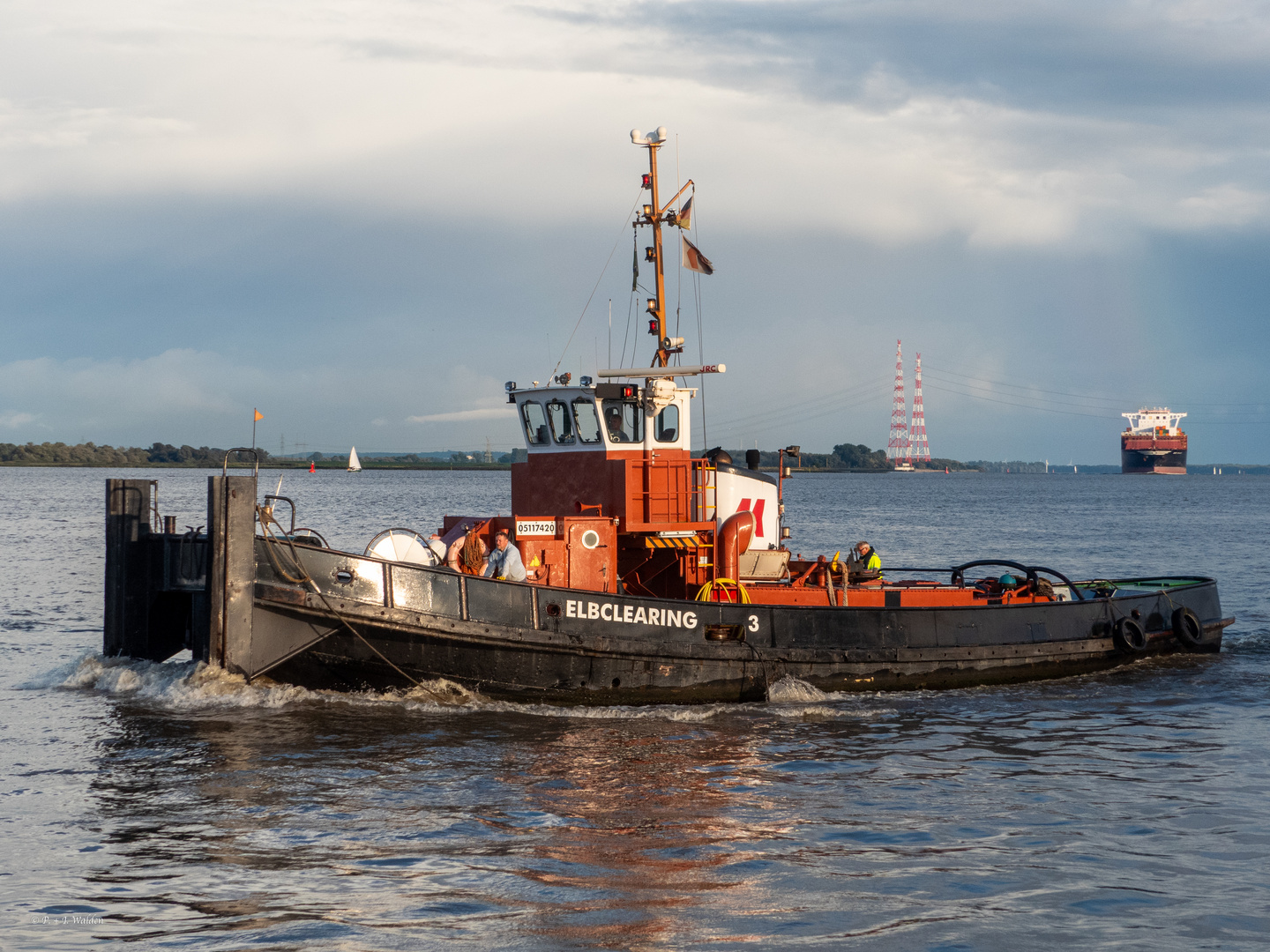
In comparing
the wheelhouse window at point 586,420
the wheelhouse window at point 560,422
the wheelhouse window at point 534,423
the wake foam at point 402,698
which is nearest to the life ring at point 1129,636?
the wake foam at point 402,698

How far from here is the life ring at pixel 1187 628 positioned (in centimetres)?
1730

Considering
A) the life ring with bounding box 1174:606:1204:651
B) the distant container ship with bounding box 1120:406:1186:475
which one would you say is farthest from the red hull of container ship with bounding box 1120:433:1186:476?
the life ring with bounding box 1174:606:1204:651

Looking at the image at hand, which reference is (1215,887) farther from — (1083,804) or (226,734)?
(226,734)

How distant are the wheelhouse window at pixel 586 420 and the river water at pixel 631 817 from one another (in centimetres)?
346

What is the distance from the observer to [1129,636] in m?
16.3

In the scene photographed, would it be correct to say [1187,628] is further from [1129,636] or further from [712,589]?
[712,589]

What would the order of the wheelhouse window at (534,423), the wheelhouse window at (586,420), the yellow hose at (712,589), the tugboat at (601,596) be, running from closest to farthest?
the tugboat at (601,596) → the yellow hose at (712,589) → the wheelhouse window at (586,420) → the wheelhouse window at (534,423)

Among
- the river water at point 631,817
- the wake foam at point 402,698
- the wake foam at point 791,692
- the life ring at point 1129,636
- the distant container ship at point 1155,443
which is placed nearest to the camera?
the river water at point 631,817

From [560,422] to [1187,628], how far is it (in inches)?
406

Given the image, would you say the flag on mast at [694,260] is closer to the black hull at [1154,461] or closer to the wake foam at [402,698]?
the wake foam at [402,698]

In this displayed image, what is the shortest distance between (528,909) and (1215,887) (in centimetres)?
474

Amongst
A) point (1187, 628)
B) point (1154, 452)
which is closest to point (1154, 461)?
point (1154, 452)

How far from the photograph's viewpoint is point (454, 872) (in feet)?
25.5

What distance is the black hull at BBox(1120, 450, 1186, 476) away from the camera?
533ft
